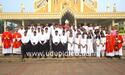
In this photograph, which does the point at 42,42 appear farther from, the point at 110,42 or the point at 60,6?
the point at 60,6

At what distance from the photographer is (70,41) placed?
74.4 feet

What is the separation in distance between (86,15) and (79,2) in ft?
41.8

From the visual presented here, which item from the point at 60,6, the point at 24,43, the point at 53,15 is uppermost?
the point at 60,6

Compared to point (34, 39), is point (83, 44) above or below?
below

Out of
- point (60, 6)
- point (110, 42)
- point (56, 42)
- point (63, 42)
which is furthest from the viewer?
point (60, 6)

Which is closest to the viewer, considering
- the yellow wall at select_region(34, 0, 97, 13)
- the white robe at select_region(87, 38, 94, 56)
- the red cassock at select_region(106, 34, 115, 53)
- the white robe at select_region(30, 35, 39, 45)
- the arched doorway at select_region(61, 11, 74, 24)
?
the red cassock at select_region(106, 34, 115, 53)

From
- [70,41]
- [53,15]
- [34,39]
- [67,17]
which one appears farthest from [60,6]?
[34,39]

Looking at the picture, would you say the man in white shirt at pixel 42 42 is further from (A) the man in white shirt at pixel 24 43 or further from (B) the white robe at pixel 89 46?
(B) the white robe at pixel 89 46

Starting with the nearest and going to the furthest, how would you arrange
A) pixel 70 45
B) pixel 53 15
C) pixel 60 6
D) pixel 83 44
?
pixel 70 45 → pixel 83 44 → pixel 53 15 → pixel 60 6

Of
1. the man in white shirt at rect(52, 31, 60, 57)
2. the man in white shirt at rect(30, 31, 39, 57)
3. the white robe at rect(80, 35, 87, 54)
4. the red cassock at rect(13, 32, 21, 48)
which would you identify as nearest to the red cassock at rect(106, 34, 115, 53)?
the white robe at rect(80, 35, 87, 54)

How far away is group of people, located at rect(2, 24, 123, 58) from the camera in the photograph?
72.0 ft

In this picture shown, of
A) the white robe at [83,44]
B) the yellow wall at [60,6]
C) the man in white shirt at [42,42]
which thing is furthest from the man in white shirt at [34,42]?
the yellow wall at [60,6]

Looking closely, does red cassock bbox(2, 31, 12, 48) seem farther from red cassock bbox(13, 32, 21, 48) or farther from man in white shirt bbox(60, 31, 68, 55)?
man in white shirt bbox(60, 31, 68, 55)

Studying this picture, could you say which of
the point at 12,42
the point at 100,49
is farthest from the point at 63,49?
the point at 12,42
